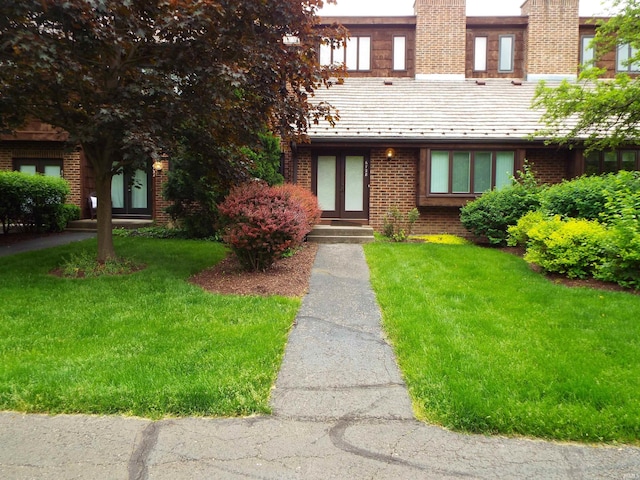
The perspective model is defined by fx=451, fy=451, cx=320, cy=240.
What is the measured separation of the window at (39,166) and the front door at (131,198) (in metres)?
1.99

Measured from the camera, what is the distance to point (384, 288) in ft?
22.3

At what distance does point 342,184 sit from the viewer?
1428cm

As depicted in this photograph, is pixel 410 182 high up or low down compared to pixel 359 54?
down

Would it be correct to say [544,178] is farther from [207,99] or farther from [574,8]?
[207,99]


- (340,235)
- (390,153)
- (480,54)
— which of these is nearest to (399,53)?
(480,54)

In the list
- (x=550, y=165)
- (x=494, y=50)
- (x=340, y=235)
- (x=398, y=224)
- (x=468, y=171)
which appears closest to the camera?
(x=340, y=235)

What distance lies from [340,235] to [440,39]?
401 inches

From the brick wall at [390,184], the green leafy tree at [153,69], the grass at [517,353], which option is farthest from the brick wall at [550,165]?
the green leafy tree at [153,69]

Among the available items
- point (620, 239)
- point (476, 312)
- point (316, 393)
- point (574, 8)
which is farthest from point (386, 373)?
point (574, 8)

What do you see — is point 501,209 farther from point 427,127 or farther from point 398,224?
point 427,127

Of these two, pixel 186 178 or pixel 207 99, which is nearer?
pixel 207 99

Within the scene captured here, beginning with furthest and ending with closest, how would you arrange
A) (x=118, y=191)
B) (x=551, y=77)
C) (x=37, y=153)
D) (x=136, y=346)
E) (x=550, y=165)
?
(x=551, y=77) < (x=118, y=191) < (x=37, y=153) < (x=550, y=165) < (x=136, y=346)

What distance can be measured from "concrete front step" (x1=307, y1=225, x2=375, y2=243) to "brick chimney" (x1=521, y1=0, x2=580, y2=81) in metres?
10.6

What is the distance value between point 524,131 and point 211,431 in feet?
44.0
